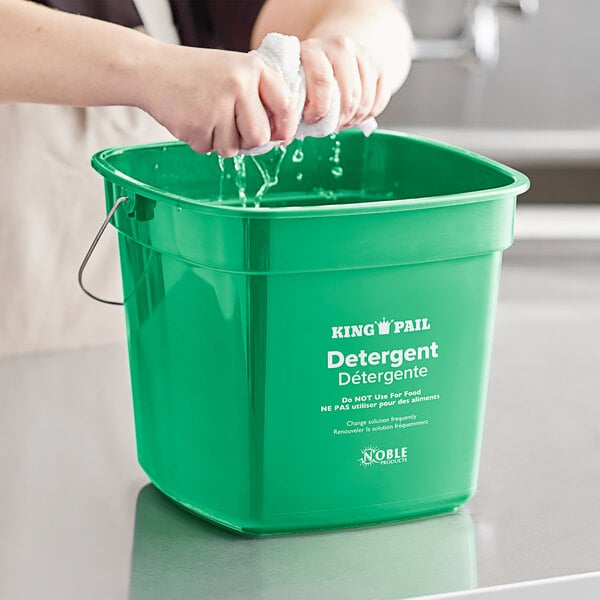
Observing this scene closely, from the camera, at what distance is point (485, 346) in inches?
27.6

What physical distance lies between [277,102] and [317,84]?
4 centimetres

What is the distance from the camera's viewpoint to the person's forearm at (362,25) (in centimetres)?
82

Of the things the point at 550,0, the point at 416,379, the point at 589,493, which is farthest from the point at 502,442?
the point at 550,0

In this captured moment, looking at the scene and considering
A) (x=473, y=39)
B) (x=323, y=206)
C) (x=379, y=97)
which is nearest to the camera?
(x=323, y=206)

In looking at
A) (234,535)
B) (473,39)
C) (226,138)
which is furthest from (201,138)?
(473,39)

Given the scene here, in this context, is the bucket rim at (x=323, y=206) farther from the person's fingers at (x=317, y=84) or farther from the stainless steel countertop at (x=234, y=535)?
the stainless steel countertop at (x=234, y=535)

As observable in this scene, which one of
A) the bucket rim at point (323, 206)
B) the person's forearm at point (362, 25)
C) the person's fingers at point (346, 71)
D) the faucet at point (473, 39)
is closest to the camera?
the bucket rim at point (323, 206)

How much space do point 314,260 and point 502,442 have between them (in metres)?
0.31

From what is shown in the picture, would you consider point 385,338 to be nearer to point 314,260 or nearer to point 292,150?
point 314,260

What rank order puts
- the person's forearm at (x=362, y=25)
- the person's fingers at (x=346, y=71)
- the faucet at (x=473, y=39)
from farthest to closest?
the faucet at (x=473, y=39), the person's forearm at (x=362, y=25), the person's fingers at (x=346, y=71)

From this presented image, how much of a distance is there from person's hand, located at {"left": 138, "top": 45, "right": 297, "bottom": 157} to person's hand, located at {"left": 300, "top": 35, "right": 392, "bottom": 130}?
0.03 metres

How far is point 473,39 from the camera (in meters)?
1.44

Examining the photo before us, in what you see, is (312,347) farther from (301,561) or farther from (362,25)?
(362,25)

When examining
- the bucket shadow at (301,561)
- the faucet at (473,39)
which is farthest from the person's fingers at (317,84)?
the faucet at (473,39)
